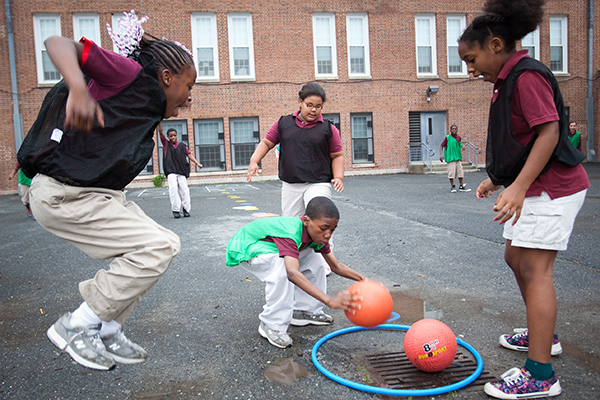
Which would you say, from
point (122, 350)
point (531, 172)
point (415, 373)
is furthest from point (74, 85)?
point (415, 373)

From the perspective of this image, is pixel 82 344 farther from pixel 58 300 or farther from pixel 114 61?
pixel 58 300

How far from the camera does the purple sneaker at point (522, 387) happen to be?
238 centimetres

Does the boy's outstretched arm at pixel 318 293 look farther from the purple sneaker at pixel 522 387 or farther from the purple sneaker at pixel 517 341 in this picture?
the purple sneaker at pixel 517 341

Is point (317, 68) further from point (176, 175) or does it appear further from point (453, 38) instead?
point (176, 175)

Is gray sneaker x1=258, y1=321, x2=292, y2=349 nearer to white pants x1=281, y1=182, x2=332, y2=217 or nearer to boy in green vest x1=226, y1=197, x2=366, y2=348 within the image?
boy in green vest x1=226, y1=197, x2=366, y2=348

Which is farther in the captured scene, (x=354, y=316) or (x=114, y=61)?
(x=354, y=316)

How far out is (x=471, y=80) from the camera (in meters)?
24.2

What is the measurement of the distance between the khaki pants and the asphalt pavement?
1.86 ft

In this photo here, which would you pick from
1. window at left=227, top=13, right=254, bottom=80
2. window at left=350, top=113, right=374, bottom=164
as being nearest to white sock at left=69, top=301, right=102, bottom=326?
window at left=227, top=13, right=254, bottom=80

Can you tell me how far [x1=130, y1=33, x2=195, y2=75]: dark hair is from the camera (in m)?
2.65

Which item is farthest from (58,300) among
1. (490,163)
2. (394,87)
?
(394,87)

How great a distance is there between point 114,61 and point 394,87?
22.5 m

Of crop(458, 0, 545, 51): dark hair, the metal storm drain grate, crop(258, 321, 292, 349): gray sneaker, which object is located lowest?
the metal storm drain grate

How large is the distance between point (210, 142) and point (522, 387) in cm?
2134
